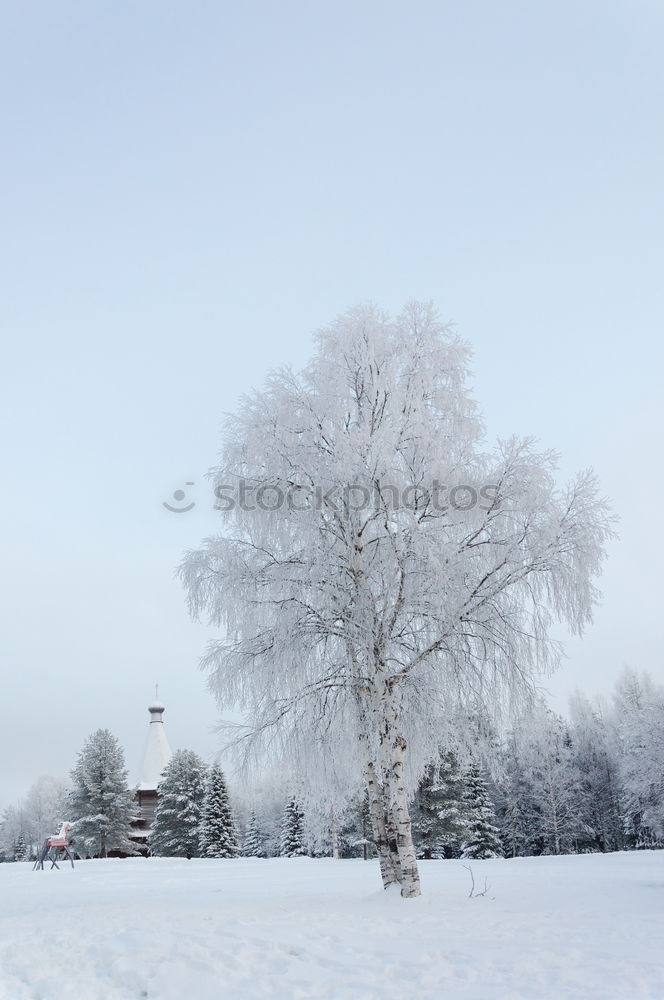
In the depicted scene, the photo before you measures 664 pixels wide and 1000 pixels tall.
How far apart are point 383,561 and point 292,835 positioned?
4810cm

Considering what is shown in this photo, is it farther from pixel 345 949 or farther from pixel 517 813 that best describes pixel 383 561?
pixel 517 813

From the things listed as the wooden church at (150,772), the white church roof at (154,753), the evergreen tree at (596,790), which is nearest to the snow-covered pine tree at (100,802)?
the wooden church at (150,772)

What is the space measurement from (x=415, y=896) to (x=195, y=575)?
21.0 feet

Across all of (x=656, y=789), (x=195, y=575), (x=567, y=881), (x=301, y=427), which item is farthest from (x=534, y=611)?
(x=656, y=789)

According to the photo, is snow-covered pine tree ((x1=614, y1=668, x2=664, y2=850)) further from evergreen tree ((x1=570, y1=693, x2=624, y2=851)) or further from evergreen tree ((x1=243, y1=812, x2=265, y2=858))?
evergreen tree ((x1=243, y1=812, x2=265, y2=858))

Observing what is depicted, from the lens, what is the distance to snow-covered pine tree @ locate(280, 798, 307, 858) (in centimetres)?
5378

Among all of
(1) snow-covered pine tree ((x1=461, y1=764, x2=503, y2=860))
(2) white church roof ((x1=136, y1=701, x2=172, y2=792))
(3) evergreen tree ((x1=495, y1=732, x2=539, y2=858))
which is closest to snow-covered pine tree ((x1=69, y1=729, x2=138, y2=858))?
(2) white church roof ((x1=136, y1=701, x2=172, y2=792))

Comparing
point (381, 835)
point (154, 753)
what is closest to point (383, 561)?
point (381, 835)

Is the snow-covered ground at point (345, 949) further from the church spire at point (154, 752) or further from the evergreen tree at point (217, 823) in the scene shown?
the church spire at point (154, 752)

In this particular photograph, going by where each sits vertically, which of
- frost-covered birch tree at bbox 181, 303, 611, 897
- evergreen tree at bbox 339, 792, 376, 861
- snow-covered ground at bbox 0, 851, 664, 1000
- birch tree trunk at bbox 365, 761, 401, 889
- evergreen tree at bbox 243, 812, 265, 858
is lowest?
evergreen tree at bbox 243, 812, 265, 858

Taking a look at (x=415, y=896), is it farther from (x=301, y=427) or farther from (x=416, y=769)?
(x=301, y=427)

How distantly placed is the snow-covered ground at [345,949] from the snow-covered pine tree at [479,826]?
29.2 meters

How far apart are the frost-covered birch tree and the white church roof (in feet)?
141

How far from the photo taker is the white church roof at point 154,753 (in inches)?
2052
